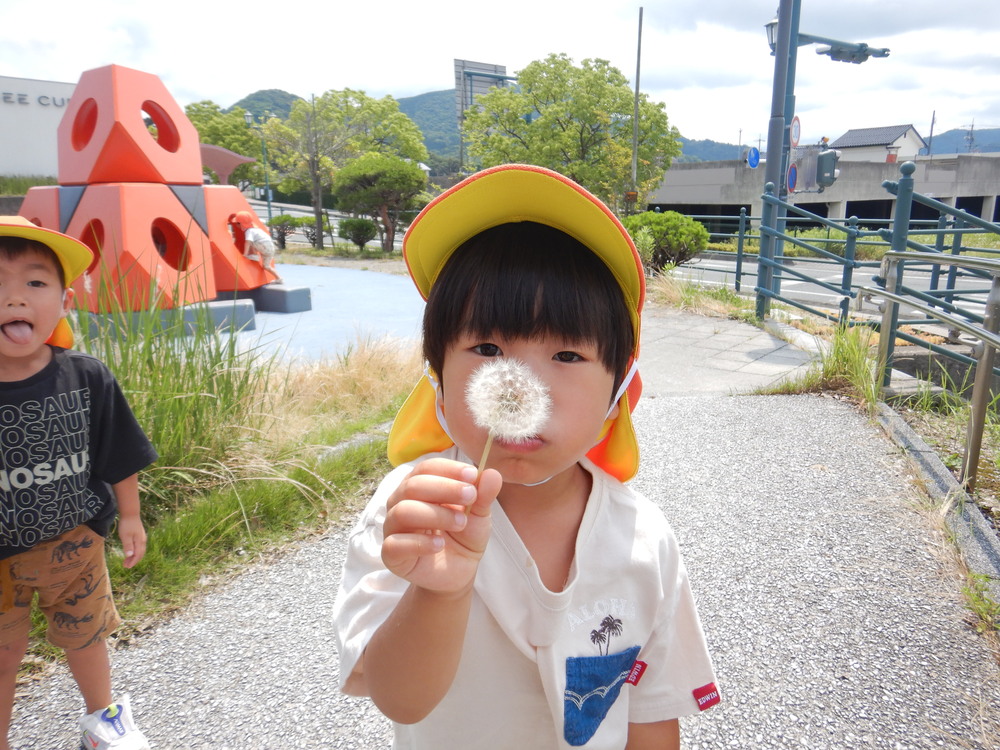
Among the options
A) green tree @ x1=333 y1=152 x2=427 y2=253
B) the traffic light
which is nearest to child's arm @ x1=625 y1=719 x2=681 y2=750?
the traffic light

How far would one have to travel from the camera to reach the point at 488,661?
3.68 ft

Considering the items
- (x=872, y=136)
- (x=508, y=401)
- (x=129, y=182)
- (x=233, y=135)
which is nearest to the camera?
(x=508, y=401)

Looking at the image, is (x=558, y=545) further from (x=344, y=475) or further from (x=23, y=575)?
(x=344, y=475)

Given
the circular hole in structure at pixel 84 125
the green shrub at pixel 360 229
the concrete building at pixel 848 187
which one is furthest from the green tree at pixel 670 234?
the concrete building at pixel 848 187

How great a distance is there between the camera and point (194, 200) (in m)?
9.88

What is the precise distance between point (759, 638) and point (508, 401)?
7.01 feet

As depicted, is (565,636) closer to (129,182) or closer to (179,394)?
(179,394)

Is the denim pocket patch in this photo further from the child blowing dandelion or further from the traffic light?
the traffic light

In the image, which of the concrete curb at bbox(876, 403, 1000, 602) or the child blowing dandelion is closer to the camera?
the child blowing dandelion

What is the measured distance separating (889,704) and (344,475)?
8.72 feet

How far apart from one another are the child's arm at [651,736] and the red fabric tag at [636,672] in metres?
0.10

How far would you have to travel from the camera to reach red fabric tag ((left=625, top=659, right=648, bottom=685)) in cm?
123

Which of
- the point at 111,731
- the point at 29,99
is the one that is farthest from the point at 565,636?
the point at 29,99

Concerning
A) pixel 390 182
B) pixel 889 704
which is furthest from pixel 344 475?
pixel 390 182
